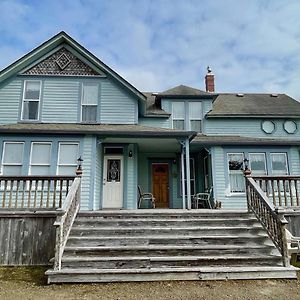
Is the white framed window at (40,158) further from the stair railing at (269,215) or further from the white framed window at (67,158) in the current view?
the stair railing at (269,215)

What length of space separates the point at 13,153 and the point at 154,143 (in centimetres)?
562

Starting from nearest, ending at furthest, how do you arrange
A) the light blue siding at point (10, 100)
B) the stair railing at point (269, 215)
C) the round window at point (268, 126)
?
the stair railing at point (269, 215) < the light blue siding at point (10, 100) < the round window at point (268, 126)

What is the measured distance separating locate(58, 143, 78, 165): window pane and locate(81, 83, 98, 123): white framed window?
1886 millimetres

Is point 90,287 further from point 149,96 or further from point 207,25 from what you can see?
point 149,96

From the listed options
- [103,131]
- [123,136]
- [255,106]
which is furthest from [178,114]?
[103,131]

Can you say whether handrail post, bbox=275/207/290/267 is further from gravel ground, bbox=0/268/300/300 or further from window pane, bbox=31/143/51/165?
window pane, bbox=31/143/51/165

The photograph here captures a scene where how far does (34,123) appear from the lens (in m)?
11.4

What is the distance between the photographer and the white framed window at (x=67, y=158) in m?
Result: 10.2

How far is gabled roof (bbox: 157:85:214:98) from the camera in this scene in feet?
45.0

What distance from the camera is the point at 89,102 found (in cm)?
1195

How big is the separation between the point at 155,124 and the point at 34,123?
5.62 m

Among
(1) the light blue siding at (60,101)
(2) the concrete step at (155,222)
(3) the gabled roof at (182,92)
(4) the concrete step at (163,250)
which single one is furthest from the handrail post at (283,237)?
(3) the gabled roof at (182,92)

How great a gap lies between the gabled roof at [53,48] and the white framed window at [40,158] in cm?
383

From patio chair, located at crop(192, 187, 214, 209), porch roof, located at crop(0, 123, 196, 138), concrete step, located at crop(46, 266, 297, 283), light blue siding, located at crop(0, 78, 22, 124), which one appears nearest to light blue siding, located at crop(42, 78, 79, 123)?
light blue siding, located at crop(0, 78, 22, 124)
